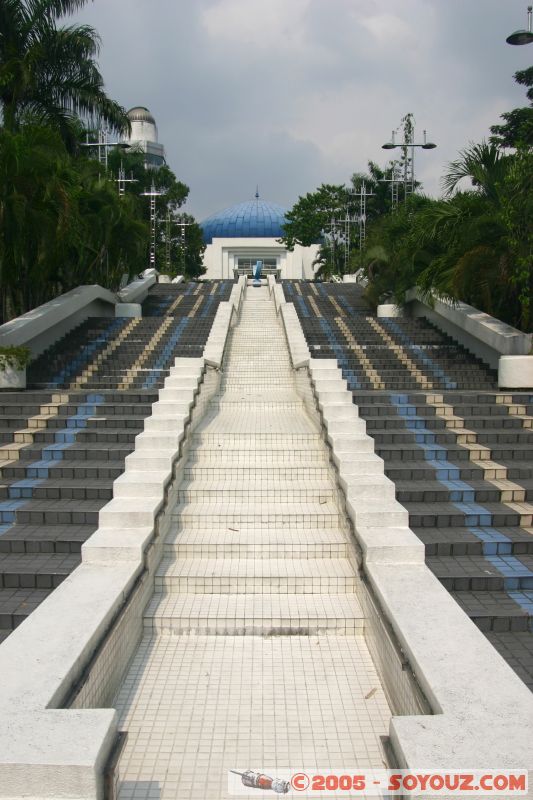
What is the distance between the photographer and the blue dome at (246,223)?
72688 millimetres

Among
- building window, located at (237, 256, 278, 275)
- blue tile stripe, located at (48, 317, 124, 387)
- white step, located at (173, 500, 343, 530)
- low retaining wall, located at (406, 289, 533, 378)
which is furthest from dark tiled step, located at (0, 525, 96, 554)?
building window, located at (237, 256, 278, 275)

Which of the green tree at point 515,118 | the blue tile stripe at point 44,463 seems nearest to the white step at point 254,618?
the blue tile stripe at point 44,463

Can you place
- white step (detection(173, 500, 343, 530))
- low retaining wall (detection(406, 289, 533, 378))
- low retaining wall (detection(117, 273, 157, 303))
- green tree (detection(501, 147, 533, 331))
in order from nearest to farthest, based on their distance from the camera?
white step (detection(173, 500, 343, 530)) < green tree (detection(501, 147, 533, 331)) < low retaining wall (detection(406, 289, 533, 378)) < low retaining wall (detection(117, 273, 157, 303))

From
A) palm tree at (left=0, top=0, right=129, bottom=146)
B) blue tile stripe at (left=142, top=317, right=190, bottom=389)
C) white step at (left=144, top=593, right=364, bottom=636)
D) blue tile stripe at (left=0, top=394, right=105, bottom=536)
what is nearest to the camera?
white step at (left=144, top=593, right=364, bottom=636)

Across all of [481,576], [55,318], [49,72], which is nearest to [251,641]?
[481,576]

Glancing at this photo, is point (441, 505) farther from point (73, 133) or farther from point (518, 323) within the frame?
point (73, 133)

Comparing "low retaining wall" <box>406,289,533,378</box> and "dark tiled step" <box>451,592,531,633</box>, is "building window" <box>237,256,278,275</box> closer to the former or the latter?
"low retaining wall" <box>406,289,533,378</box>

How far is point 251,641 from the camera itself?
4.74m

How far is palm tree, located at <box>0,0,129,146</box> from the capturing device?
13.5m

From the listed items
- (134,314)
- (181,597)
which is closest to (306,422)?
(181,597)

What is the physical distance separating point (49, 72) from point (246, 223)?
60.1m

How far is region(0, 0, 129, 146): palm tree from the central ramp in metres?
10.1

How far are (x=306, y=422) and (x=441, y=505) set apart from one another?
2.86 m

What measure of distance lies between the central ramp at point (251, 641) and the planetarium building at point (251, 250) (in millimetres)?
61406
